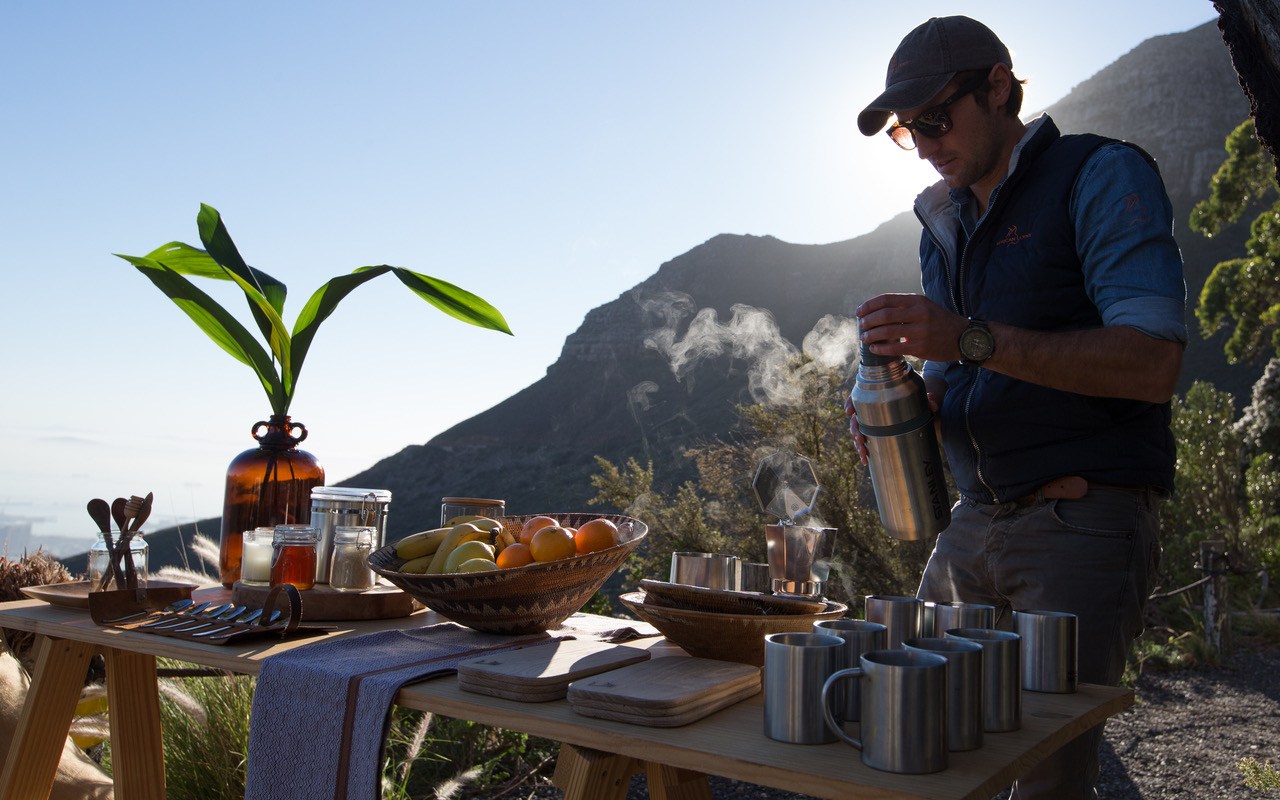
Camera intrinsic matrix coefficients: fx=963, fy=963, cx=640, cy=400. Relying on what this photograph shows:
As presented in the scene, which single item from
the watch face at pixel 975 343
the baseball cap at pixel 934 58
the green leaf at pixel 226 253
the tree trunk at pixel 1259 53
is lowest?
the watch face at pixel 975 343

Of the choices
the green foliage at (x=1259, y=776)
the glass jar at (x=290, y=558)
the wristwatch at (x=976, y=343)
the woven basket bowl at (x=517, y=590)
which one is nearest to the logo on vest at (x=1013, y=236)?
the wristwatch at (x=976, y=343)

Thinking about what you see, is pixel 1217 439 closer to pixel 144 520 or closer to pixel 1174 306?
pixel 1174 306

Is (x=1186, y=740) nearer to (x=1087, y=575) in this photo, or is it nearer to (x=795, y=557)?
(x=1087, y=575)

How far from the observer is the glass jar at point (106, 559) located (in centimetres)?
214

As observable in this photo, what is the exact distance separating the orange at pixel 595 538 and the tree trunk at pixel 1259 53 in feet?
6.50

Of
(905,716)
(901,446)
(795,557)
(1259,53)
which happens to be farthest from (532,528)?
(1259,53)

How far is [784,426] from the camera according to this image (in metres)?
7.07

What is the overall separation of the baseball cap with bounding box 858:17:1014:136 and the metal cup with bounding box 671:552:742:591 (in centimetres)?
92

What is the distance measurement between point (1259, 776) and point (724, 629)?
3666 millimetres

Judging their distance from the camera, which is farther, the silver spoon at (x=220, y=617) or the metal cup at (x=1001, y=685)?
the silver spoon at (x=220, y=617)

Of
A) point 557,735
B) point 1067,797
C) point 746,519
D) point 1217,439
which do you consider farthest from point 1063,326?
→ point 1217,439

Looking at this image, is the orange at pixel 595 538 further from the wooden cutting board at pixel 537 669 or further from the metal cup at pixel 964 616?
the metal cup at pixel 964 616

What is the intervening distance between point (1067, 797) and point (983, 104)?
4.27 feet

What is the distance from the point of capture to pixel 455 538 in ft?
6.16
